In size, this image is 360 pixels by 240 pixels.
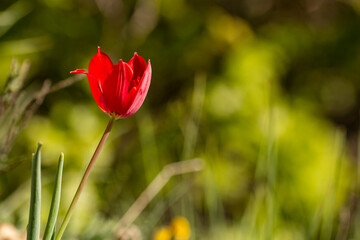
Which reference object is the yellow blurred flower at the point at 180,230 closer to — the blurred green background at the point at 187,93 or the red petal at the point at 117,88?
the red petal at the point at 117,88

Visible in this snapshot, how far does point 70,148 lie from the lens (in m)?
1.48

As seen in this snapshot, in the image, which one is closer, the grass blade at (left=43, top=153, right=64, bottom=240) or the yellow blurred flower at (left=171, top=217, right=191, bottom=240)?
the grass blade at (left=43, top=153, right=64, bottom=240)

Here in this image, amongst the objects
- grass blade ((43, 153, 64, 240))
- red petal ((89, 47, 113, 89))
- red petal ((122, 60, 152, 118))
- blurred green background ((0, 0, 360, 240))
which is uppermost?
red petal ((89, 47, 113, 89))

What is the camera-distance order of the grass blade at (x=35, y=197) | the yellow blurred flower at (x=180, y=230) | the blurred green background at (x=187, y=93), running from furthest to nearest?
the blurred green background at (x=187, y=93) < the yellow blurred flower at (x=180, y=230) < the grass blade at (x=35, y=197)

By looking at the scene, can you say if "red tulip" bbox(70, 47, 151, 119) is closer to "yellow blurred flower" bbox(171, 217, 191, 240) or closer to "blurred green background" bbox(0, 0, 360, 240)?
"yellow blurred flower" bbox(171, 217, 191, 240)

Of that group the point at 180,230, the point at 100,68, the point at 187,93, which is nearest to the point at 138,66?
the point at 100,68

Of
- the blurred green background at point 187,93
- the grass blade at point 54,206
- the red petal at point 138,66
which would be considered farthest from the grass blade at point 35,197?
the blurred green background at point 187,93

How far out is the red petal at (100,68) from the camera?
35 centimetres

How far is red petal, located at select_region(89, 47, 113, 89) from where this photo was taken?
0.35 m

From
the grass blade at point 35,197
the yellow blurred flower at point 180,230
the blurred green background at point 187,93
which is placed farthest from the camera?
the blurred green background at point 187,93

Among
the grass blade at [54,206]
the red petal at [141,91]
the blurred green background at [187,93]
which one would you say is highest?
the red petal at [141,91]

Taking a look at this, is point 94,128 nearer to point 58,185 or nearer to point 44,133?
point 44,133

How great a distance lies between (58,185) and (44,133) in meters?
1.19

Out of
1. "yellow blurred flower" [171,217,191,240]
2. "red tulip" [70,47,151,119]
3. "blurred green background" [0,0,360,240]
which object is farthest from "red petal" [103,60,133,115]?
"blurred green background" [0,0,360,240]
